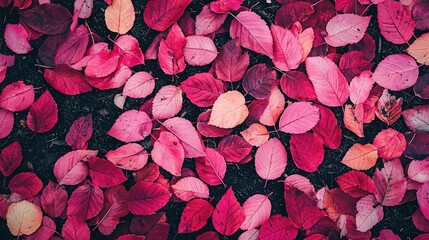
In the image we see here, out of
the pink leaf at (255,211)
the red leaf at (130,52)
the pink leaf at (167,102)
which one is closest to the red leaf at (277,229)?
the pink leaf at (255,211)

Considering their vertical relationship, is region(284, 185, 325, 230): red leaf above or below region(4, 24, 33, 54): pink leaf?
below

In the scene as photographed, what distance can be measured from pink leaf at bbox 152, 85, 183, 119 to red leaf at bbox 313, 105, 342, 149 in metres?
0.51

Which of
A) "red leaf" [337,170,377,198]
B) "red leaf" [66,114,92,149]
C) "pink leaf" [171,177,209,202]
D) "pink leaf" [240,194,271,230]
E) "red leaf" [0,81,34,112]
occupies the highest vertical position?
"red leaf" [0,81,34,112]

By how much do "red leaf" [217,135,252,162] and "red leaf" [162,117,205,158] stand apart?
3.2 inches

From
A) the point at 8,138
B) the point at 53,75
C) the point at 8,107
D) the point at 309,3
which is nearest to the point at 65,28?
the point at 53,75

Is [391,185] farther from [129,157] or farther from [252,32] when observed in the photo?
[129,157]

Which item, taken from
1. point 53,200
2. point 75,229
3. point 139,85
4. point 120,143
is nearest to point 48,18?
point 139,85

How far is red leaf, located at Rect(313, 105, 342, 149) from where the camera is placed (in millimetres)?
1388

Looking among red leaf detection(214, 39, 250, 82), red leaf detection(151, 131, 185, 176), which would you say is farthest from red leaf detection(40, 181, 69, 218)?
red leaf detection(214, 39, 250, 82)

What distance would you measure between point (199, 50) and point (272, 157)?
47 centimetres

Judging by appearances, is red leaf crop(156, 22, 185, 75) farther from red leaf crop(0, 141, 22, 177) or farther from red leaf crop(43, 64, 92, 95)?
red leaf crop(0, 141, 22, 177)

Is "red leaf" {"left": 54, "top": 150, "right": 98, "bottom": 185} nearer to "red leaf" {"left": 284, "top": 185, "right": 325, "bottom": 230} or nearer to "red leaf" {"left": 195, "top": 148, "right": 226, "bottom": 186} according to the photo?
"red leaf" {"left": 195, "top": 148, "right": 226, "bottom": 186}

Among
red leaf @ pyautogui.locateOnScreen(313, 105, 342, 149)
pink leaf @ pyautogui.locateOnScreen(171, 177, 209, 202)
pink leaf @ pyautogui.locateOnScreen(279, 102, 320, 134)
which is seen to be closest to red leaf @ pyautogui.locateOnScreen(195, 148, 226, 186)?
pink leaf @ pyautogui.locateOnScreen(171, 177, 209, 202)

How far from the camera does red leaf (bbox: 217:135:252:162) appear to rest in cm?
141
